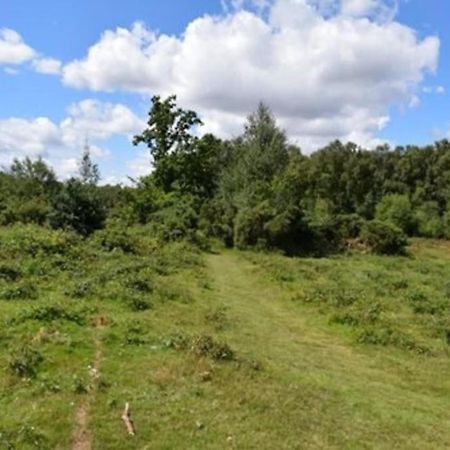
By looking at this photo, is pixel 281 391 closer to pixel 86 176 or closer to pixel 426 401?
pixel 426 401

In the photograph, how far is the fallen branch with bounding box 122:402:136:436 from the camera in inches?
367

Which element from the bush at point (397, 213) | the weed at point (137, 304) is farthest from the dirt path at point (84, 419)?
the bush at point (397, 213)

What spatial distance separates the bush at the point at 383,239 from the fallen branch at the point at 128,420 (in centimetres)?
3269

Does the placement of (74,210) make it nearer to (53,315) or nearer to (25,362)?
(53,315)

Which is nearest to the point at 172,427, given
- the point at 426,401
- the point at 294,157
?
the point at 426,401

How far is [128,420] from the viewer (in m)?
9.62

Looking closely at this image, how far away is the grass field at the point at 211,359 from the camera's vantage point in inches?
380

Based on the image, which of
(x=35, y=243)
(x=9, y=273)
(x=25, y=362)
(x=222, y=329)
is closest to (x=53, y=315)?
(x=25, y=362)

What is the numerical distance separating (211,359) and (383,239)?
2988 cm

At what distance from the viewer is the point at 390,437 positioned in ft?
32.7

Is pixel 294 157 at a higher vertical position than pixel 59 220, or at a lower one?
higher

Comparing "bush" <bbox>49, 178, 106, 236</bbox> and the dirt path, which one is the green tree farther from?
the dirt path

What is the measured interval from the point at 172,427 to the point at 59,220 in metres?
29.8

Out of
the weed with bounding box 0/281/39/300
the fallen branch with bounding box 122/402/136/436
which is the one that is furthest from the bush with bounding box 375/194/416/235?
the fallen branch with bounding box 122/402/136/436
